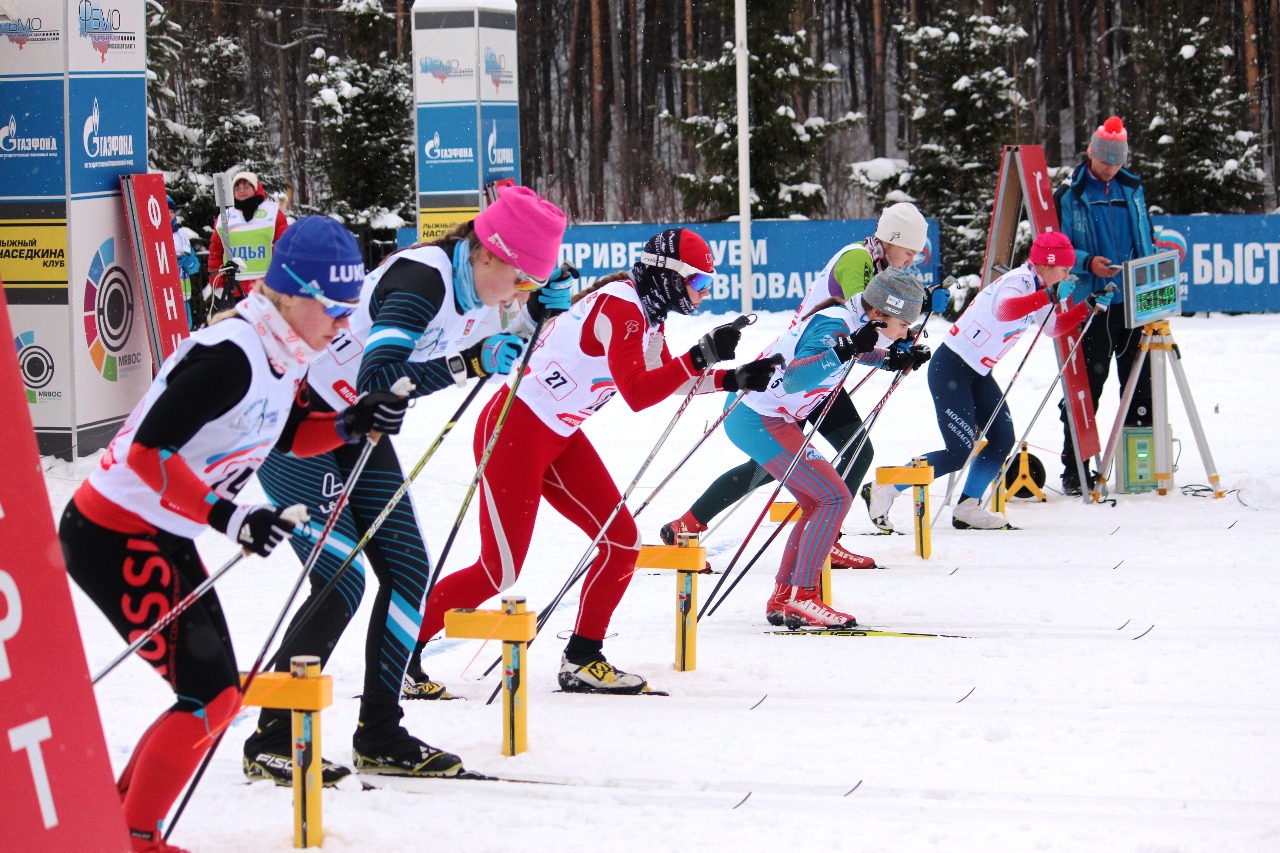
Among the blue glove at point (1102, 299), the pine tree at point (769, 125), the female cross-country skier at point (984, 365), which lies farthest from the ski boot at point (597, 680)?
the pine tree at point (769, 125)

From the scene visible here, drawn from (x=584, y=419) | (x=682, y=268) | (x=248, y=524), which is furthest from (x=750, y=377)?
(x=248, y=524)

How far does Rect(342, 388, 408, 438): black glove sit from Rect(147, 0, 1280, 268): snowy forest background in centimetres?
839

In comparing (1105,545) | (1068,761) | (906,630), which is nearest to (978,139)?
(1105,545)

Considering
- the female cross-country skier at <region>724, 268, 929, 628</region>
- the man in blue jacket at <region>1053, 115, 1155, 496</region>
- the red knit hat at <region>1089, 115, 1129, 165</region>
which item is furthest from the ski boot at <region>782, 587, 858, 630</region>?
the red knit hat at <region>1089, 115, 1129, 165</region>

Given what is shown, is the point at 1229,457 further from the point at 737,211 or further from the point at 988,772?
the point at 737,211

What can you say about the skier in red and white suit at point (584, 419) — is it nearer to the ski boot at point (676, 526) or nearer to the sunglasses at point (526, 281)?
the sunglasses at point (526, 281)

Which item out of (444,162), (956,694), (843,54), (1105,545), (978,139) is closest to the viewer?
(956,694)

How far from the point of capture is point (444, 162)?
518 inches

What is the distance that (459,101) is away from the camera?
13.1m

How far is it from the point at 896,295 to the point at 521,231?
241 cm

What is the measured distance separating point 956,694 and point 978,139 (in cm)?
1405

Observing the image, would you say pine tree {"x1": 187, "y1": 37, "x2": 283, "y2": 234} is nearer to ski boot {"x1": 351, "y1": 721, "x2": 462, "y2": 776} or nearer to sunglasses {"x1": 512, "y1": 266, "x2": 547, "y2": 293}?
sunglasses {"x1": 512, "y1": 266, "x2": 547, "y2": 293}

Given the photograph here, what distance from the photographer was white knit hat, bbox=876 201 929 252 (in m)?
6.54

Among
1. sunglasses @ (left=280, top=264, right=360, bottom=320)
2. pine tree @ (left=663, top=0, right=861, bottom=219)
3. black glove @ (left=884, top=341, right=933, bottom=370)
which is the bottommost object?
black glove @ (left=884, top=341, right=933, bottom=370)
